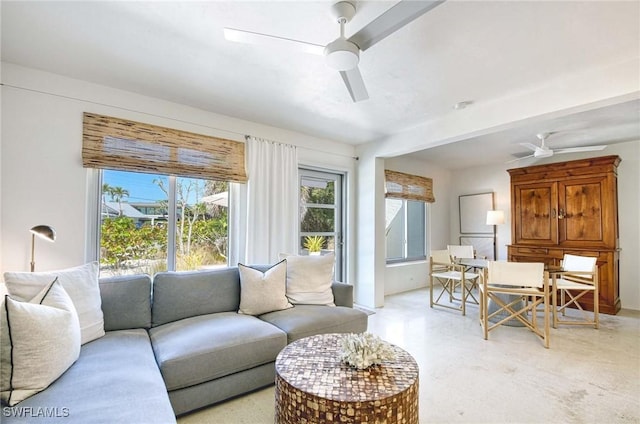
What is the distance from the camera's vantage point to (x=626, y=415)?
6.36 ft

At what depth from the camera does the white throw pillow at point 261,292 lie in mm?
2730

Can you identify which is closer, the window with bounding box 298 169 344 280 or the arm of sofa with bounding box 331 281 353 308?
the arm of sofa with bounding box 331 281 353 308

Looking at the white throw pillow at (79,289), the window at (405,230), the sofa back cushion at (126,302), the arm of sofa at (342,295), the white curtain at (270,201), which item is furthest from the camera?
the window at (405,230)

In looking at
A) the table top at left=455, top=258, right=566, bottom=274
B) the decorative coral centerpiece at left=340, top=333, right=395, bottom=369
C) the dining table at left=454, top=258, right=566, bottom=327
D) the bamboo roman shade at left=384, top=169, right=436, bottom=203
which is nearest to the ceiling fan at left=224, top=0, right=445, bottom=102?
the decorative coral centerpiece at left=340, top=333, right=395, bottom=369

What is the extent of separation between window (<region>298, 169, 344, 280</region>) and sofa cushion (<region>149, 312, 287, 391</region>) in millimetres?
2048

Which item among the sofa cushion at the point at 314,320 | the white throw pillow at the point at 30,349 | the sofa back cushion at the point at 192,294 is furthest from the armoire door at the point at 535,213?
the white throw pillow at the point at 30,349

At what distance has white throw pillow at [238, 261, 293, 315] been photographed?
2730mm

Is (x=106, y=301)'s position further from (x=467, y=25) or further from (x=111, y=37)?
(x=467, y=25)

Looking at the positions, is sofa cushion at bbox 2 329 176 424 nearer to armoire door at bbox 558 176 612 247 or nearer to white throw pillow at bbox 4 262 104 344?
white throw pillow at bbox 4 262 104 344

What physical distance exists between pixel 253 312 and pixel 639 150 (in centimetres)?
579

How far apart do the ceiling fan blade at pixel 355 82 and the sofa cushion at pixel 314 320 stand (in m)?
1.83

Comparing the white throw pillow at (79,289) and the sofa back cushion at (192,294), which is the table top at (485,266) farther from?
the white throw pillow at (79,289)

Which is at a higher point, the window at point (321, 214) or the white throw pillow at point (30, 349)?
the window at point (321, 214)

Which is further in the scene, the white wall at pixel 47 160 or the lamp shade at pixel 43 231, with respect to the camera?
the white wall at pixel 47 160
